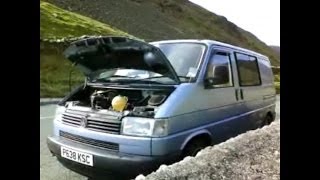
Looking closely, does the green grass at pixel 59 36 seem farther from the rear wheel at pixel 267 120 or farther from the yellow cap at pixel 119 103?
the rear wheel at pixel 267 120

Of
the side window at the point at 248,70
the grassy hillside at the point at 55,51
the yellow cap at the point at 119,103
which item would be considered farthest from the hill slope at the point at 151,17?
the yellow cap at the point at 119,103

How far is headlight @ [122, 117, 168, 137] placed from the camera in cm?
307

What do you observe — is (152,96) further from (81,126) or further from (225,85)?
(225,85)

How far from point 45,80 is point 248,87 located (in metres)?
11.1

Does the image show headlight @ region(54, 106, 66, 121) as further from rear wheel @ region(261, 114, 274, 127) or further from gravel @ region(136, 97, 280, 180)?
rear wheel @ region(261, 114, 274, 127)

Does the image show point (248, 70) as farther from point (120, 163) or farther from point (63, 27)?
point (63, 27)

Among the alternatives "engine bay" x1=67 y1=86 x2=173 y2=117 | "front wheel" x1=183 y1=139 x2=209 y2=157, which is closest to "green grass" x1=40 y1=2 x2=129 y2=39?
"engine bay" x1=67 y1=86 x2=173 y2=117

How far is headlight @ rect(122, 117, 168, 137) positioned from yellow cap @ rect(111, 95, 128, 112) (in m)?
0.27

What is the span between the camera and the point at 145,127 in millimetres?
3098

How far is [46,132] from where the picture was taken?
5.53 meters

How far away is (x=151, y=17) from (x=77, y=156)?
39378 mm

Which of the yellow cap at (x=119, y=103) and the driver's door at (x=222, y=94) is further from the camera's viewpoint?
the driver's door at (x=222, y=94)

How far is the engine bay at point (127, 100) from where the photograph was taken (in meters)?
3.24
